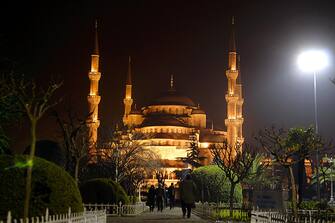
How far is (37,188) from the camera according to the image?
10.8 metres

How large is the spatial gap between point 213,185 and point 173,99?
64.3 metres

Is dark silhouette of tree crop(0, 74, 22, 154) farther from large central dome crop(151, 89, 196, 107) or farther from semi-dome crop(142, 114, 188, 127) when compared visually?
large central dome crop(151, 89, 196, 107)

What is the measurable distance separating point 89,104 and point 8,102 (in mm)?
57628

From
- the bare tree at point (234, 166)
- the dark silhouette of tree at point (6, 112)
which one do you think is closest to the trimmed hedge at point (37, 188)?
the dark silhouette of tree at point (6, 112)

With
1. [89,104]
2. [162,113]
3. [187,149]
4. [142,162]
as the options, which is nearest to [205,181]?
[142,162]

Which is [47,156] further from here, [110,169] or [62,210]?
[110,169]

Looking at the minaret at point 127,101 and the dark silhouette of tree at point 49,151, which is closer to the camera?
the dark silhouette of tree at point 49,151

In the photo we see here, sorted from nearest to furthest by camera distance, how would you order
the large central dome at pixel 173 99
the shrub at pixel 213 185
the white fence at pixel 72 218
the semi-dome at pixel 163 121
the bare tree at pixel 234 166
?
1. the white fence at pixel 72 218
2. the bare tree at pixel 234 166
3. the shrub at pixel 213 185
4. the semi-dome at pixel 163 121
5. the large central dome at pixel 173 99

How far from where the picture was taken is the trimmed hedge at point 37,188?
10148mm

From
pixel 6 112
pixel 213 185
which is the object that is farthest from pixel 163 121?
pixel 6 112

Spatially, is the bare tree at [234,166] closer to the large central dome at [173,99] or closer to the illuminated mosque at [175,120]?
the illuminated mosque at [175,120]

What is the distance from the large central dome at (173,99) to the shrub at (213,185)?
2311 inches

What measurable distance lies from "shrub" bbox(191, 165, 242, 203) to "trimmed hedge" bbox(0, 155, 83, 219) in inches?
843

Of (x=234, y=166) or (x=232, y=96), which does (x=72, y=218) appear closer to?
(x=234, y=166)
